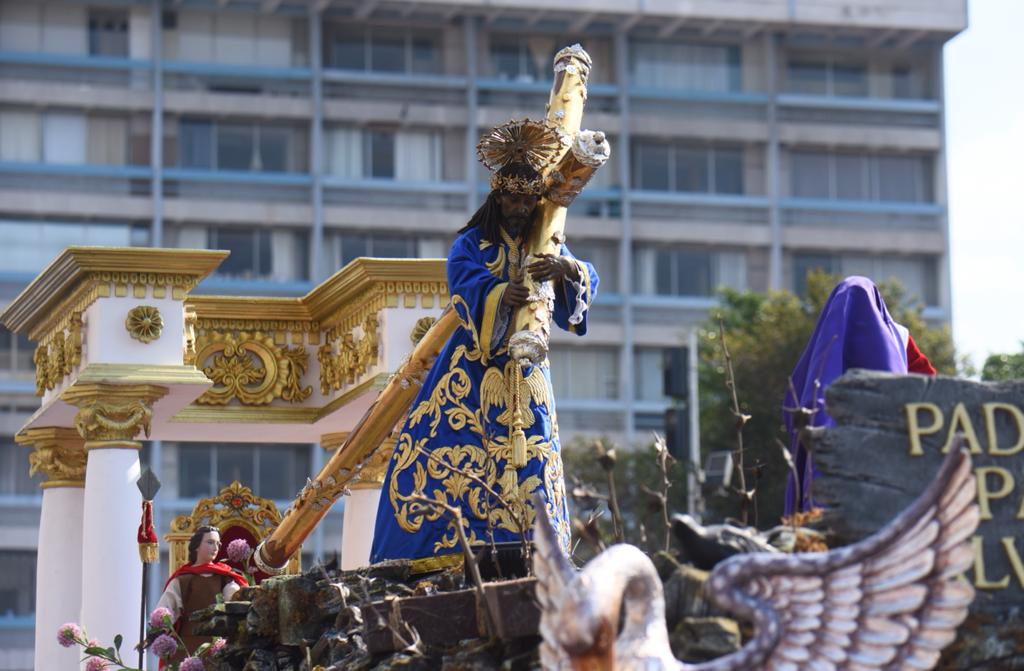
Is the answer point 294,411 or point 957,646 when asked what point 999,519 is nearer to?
point 957,646

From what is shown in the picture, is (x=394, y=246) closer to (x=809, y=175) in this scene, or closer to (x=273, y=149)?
(x=273, y=149)

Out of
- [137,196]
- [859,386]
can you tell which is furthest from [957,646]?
[137,196]

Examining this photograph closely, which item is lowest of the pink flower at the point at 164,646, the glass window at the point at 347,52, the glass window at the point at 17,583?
the glass window at the point at 17,583

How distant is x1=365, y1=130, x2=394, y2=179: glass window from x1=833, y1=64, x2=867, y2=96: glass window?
13271mm

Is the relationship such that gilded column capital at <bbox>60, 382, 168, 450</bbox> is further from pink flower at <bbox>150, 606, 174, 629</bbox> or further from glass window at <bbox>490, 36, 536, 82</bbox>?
glass window at <bbox>490, 36, 536, 82</bbox>

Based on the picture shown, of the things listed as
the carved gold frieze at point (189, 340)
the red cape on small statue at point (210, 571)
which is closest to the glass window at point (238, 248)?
the carved gold frieze at point (189, 340)

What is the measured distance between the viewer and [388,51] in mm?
55938

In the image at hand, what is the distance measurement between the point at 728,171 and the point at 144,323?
43.6 m

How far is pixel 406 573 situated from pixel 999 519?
13.0 feet

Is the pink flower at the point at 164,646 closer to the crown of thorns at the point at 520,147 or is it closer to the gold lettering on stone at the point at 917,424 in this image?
the crown of thorns at the point at 520,147

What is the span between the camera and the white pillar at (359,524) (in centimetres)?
1667

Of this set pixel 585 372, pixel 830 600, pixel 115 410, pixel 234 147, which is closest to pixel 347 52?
pixel 234 147

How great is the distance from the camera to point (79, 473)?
17141 mm

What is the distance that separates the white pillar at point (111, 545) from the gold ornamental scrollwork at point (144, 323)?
32.4 inches
